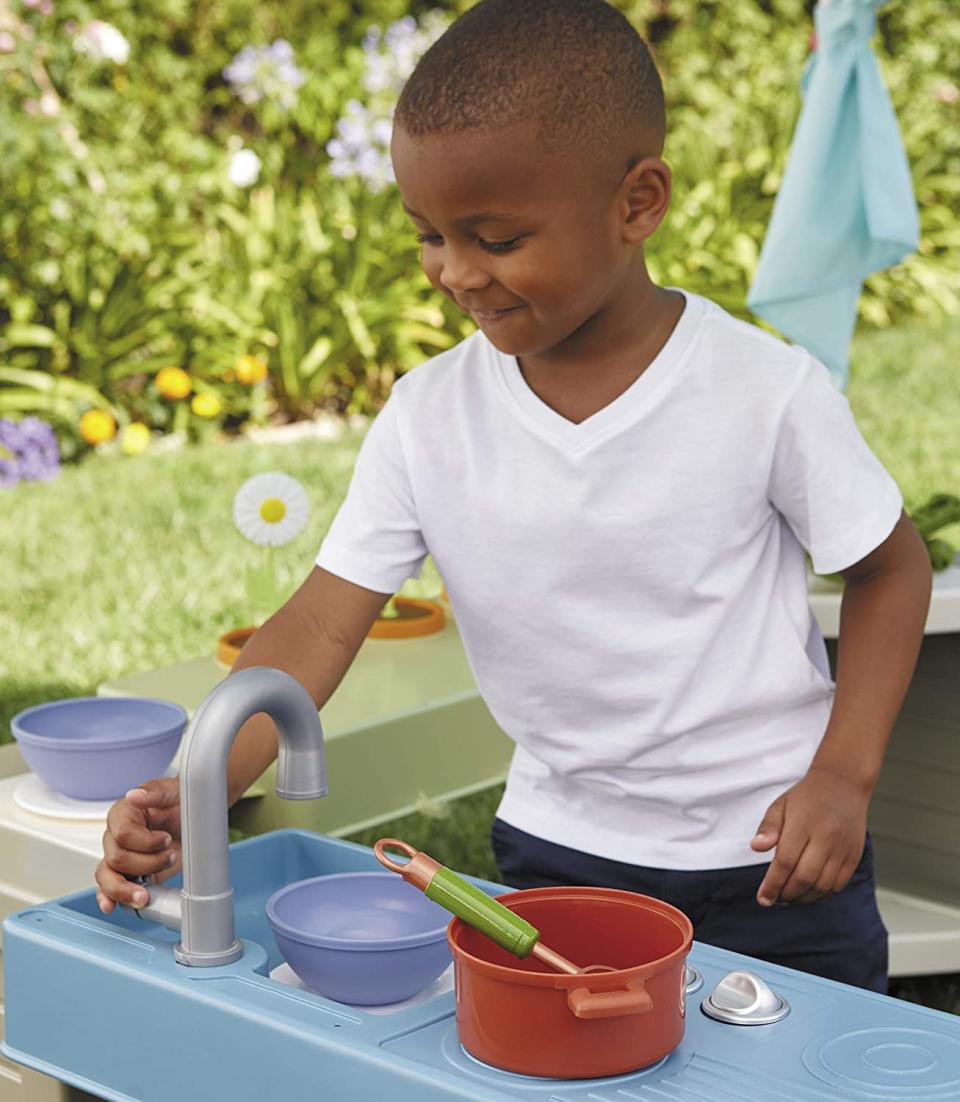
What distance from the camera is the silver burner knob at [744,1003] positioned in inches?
50.5

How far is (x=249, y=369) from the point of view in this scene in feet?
22.2

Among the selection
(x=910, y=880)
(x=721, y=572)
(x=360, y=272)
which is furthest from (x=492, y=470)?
(x=360, y=272)

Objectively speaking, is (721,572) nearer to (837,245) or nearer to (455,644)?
(455,644)

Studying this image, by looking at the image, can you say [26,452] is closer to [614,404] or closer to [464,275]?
[614,404]

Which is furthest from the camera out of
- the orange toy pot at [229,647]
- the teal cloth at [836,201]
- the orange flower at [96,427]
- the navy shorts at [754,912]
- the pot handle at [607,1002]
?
the orange flower at [96,427]

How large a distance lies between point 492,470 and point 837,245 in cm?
207

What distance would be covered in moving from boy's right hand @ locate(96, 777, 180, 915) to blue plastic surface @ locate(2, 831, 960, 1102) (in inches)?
1.4

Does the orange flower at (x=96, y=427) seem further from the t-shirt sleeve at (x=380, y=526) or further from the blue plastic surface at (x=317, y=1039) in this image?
the blue plastic surface at (x=317, y=1039)

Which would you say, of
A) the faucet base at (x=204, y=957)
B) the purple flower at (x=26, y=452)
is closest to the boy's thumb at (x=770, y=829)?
the faucet base at (x=204, y=957)

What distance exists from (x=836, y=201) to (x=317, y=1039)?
108 inches

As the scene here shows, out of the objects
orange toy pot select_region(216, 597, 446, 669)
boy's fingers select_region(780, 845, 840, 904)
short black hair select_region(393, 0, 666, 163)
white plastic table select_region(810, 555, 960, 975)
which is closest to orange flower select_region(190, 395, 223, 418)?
orange toy pot select_region(216, 597, 446, 669)

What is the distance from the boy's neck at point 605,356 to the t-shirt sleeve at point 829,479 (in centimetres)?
17

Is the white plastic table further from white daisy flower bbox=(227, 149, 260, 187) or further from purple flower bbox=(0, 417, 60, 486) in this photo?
white daisy flower bbox=(227, 149, 260, 187)

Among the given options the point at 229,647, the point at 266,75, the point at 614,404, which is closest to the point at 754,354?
the point at 614,404
